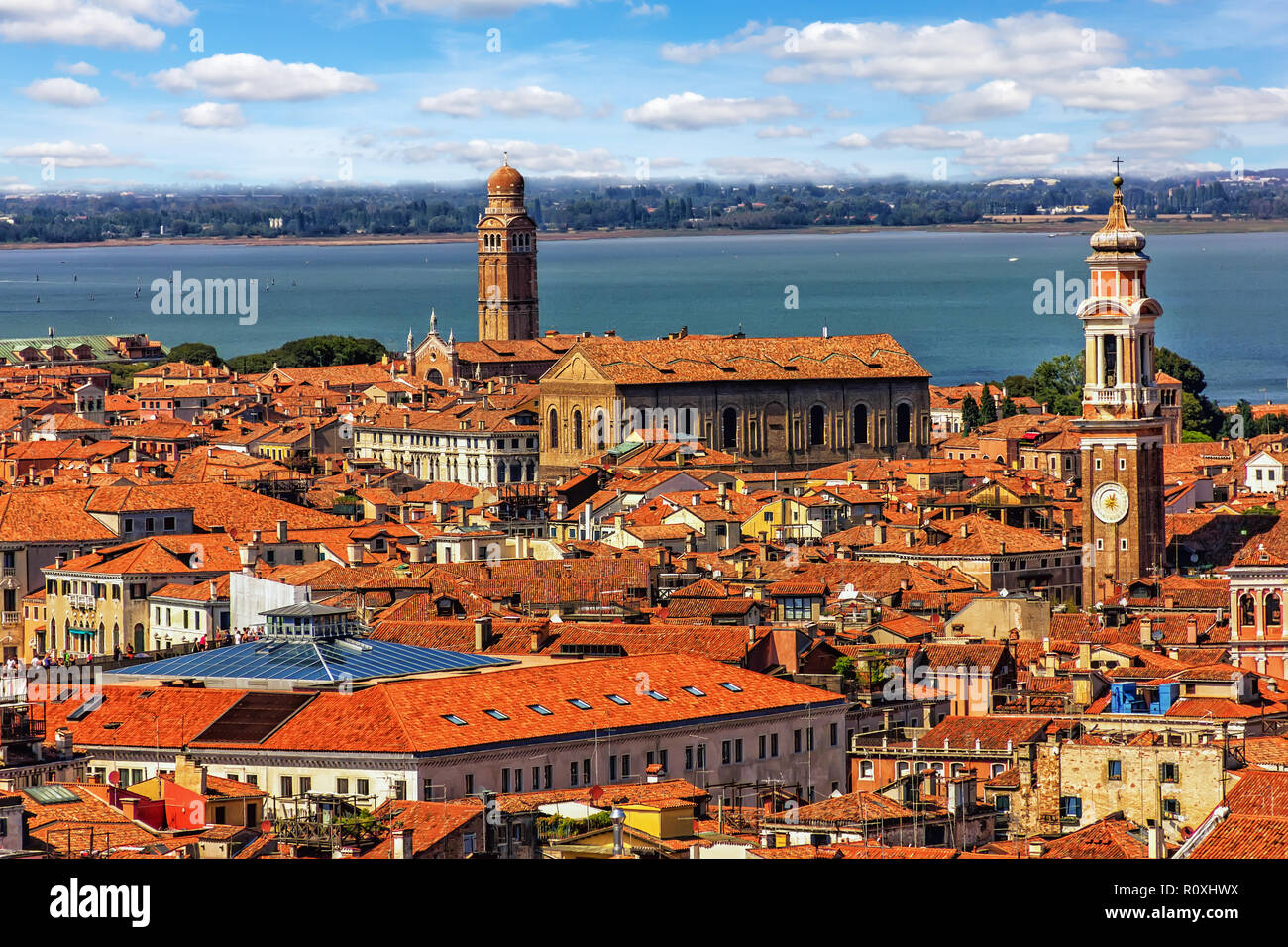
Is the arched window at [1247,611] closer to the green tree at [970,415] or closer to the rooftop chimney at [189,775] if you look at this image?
the rooftop chimney at [189,775]

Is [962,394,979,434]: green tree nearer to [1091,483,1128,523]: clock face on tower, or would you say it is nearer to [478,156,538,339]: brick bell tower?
[478,156,538,339]: brick bell tower

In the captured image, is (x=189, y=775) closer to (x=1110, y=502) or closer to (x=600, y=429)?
(x=1110, y=502)

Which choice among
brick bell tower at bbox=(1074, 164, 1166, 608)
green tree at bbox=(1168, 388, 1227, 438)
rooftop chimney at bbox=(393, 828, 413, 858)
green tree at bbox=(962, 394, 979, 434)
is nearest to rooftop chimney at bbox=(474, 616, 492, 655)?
rooftop chimney at bbox=(393, 828, 413, 858)

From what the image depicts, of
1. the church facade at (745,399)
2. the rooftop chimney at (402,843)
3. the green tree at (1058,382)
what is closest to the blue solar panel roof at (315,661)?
the rooftop chimney at (402,843)

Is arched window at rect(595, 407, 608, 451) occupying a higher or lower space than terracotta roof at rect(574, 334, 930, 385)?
lower

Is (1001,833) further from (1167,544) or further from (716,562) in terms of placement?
(1167,544)
